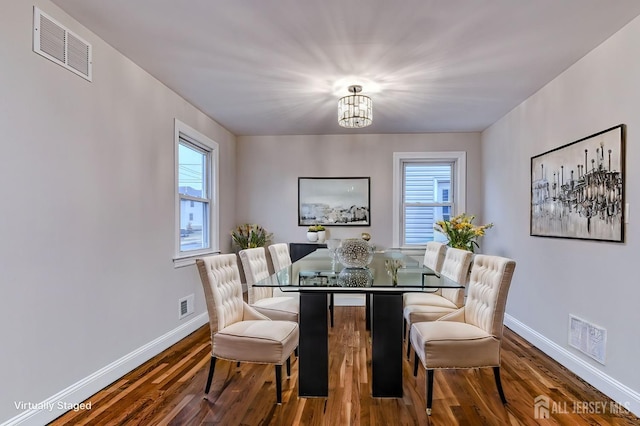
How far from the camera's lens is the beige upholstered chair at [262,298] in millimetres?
2811

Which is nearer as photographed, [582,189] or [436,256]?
[582,189]

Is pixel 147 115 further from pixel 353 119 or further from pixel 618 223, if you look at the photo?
pixel 618 223

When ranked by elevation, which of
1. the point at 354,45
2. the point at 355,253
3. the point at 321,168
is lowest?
the point at 355,253

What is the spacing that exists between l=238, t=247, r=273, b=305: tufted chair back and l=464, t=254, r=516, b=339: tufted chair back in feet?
5.38

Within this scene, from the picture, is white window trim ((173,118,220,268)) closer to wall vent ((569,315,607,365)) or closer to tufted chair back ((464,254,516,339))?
tufted chair back ((464,254,516,339))

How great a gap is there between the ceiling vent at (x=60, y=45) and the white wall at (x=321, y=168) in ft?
10.4

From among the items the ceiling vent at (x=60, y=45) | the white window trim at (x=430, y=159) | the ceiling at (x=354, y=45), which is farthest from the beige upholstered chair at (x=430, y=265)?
the ceiling vent at (x=60, y=45)

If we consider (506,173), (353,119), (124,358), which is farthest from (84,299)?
(506,173)

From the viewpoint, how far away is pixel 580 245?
288cm

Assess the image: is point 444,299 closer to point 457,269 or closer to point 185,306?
point 457,269

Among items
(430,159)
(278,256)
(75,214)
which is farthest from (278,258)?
(430,159)

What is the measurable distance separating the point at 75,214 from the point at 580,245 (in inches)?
146

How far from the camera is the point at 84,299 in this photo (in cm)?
241

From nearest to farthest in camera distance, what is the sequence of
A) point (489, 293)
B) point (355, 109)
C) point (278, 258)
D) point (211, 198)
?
point (489, 293), point (355, 109), point (278, 258), point (211, 198)
